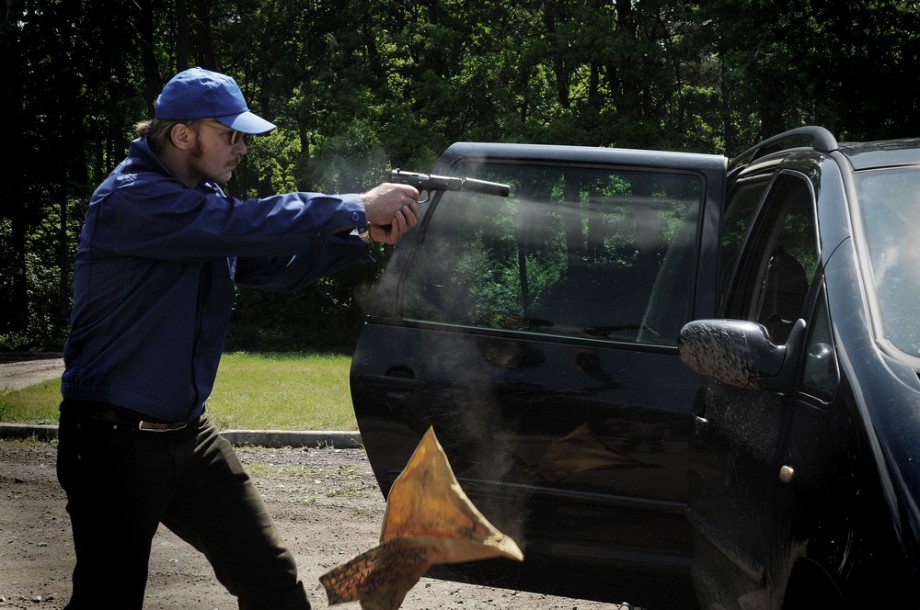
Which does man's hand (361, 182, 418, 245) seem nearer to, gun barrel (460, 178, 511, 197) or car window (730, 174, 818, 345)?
gun barrel (460, 178, 511, 197)

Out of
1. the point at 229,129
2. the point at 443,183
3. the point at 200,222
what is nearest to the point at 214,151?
the point at 229,129

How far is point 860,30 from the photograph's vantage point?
60.6ft

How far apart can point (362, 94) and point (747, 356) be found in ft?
85.6

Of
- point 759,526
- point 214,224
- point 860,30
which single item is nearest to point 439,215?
point 214,224

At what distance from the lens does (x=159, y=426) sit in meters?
3.07

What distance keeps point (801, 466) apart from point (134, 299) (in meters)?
1.86

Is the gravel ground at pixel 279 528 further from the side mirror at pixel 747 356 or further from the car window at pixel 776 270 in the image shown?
the side mirror at pixel 747 356

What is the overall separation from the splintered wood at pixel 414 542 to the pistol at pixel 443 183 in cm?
92

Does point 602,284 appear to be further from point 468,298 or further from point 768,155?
point 768,155

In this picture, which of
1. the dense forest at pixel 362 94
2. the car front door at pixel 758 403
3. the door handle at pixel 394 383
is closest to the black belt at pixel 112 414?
the door handle at pixel 394 383

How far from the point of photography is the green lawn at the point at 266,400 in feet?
33.5

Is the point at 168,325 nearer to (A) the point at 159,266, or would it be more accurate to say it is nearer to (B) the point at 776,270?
(A) the point at 159,266

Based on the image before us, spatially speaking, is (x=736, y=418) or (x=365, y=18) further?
(x=365, y=18)

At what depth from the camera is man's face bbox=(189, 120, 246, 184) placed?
10.6 feet
